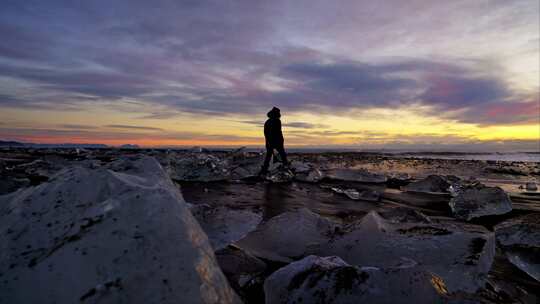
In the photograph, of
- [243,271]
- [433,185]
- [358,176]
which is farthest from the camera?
[358,176]

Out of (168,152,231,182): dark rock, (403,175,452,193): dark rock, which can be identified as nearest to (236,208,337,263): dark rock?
(403,175,452,193): dark rock

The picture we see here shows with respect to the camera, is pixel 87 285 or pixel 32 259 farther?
pixel 32 259

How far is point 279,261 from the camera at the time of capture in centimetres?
193

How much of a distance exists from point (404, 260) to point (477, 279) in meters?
0.35

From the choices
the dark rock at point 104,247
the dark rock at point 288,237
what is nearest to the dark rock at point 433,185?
the dark rock at point 288,237

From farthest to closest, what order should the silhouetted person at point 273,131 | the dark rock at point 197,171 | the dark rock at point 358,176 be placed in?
the silhouetted person at point 273,131, the dark rock at point 358,176, the dark rock at point 197,171

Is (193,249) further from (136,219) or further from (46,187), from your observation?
(46,187)

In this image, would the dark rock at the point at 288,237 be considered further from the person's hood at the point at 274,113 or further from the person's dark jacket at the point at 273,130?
the person's hood at the point at 274,113

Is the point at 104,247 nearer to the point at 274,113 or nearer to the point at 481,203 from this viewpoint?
the point at 481,203

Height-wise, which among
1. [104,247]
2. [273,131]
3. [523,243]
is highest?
[273,131]

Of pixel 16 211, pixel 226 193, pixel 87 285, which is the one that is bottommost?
pixel 226 193

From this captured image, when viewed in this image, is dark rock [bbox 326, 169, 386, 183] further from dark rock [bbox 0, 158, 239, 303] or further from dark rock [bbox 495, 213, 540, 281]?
dark rock [bbox 0, 158, 239, 303]

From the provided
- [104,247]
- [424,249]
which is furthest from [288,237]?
[104,247]

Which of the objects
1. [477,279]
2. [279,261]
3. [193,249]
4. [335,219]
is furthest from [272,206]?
[193,249]
